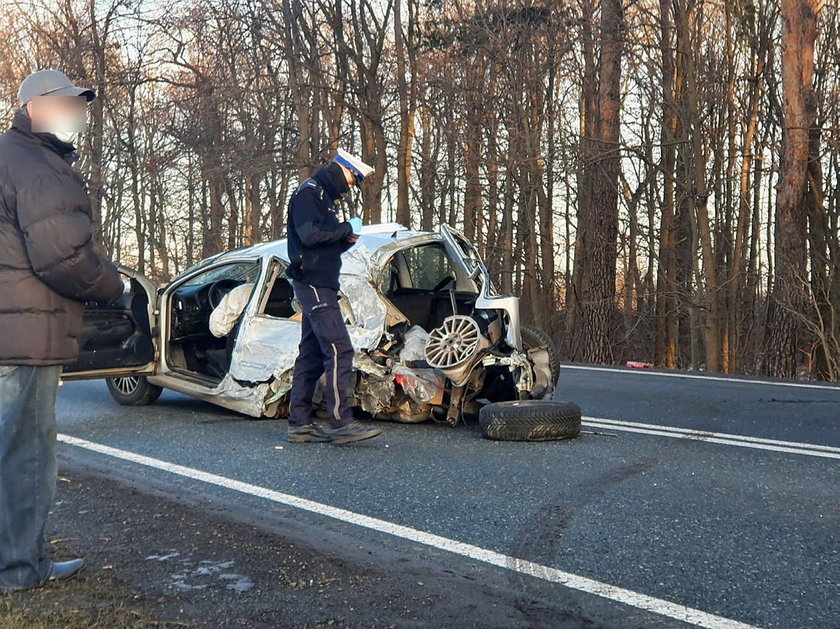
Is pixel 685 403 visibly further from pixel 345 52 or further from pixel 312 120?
pixel 312 120

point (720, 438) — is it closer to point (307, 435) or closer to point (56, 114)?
point (307, 435)

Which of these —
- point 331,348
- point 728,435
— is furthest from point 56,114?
point 728,435

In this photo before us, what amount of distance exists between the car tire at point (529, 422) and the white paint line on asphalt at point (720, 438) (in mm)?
726

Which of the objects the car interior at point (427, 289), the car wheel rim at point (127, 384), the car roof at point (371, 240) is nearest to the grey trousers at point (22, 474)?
the car roof at point (371, 240)

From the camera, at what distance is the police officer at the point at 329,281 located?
21.5ft

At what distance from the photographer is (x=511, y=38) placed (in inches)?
837

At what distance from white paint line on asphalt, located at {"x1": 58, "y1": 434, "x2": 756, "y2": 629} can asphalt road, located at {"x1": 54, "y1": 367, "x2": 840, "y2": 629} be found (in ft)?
0.09

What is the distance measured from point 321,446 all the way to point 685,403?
3.87m

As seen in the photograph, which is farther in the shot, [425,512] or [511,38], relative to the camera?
[511,38]

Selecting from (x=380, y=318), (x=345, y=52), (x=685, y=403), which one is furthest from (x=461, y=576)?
(x=345, y=52)

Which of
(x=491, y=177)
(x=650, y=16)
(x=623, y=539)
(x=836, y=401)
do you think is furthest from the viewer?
(x=491, y=177)

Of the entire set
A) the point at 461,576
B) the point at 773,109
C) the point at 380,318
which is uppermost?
the point at 773,109

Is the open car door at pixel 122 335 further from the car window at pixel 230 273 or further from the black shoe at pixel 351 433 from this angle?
the black shoe at pixel 351 433

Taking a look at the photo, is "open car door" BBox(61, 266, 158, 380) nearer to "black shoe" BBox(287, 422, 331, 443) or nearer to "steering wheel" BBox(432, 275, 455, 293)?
"black shoe" BBox(287, 422, 331, 443)
